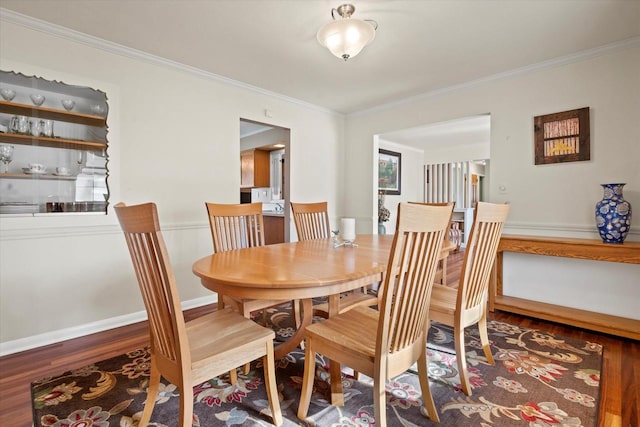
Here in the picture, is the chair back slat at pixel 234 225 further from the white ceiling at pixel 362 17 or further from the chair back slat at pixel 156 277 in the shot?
the white ceiling at pixel 362 17

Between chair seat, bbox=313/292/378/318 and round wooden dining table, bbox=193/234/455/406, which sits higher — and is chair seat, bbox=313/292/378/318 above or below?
below

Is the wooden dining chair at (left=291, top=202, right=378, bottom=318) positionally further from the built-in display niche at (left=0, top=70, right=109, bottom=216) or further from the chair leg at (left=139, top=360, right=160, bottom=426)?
the built-in display niche at (left=0, top=70, right=109, bottom=216)

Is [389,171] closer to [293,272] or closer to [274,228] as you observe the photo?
[274,228]

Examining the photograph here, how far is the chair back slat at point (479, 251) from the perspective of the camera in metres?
1.62

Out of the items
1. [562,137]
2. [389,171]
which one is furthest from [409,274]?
[389,171]

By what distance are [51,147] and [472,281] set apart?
3127 mm

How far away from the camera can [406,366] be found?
4.29 feet

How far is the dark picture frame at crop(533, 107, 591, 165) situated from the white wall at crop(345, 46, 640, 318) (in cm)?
5

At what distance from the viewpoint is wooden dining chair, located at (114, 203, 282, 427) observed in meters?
1.07

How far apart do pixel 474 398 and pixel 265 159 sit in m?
5.09

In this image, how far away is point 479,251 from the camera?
5.51 feet

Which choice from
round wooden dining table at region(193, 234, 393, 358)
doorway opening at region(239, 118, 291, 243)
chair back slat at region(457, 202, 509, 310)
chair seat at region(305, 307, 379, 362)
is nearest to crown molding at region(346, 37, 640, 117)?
chair back slat at region(457, 202, 509, 310)

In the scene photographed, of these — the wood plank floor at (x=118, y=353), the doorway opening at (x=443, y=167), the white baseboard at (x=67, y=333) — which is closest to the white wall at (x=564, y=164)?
the wood plank floor at (x=118, y=353)

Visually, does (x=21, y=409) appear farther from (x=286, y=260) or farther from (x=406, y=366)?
(x=406, y=366)
